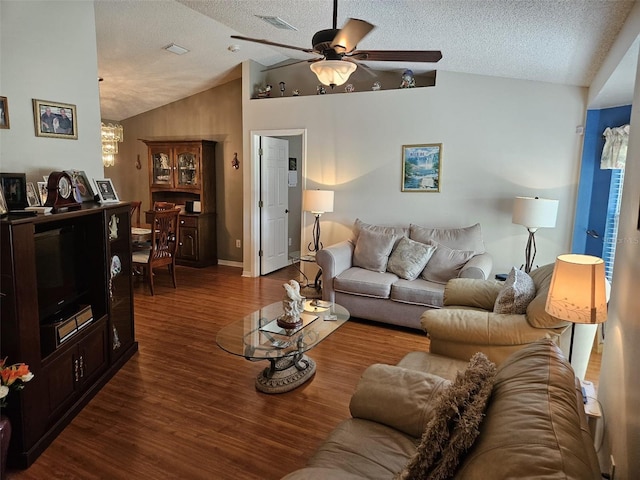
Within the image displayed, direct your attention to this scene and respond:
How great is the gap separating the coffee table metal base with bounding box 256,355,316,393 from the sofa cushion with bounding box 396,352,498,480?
1784 mm

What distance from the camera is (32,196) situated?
268 centimetres

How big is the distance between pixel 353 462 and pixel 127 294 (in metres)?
2.55

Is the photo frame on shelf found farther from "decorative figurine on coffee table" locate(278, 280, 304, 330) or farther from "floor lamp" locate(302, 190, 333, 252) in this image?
"floor lamp" locate(302, 190, 333, 252)

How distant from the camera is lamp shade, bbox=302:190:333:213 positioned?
5023 mm

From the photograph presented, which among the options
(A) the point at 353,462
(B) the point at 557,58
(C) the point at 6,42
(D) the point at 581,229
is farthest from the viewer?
(D) the point at 581,229

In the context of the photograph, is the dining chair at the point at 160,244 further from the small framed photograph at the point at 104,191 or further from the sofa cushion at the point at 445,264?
the sofa cushion at the point at 445,264

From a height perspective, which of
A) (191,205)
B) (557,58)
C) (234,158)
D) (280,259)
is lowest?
(280,259)

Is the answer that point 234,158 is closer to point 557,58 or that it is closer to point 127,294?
point 127,294

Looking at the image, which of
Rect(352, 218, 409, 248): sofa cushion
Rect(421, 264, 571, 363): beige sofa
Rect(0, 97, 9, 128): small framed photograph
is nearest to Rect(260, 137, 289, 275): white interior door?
Rect(352, 218, 409, 248): sofa cushion

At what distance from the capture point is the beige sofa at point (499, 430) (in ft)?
3.10

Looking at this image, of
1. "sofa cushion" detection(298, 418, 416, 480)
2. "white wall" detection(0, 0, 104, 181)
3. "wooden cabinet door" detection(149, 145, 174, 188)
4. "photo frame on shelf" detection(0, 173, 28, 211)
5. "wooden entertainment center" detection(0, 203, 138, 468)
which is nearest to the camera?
"sofa cushion" detection(298, 418, 416, 480)

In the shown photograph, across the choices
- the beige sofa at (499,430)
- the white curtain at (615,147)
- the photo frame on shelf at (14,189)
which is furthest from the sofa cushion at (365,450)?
the white curtain at (615,147)

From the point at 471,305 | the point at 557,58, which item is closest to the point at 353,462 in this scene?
the point at 471,305

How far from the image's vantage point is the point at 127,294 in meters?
3.44
